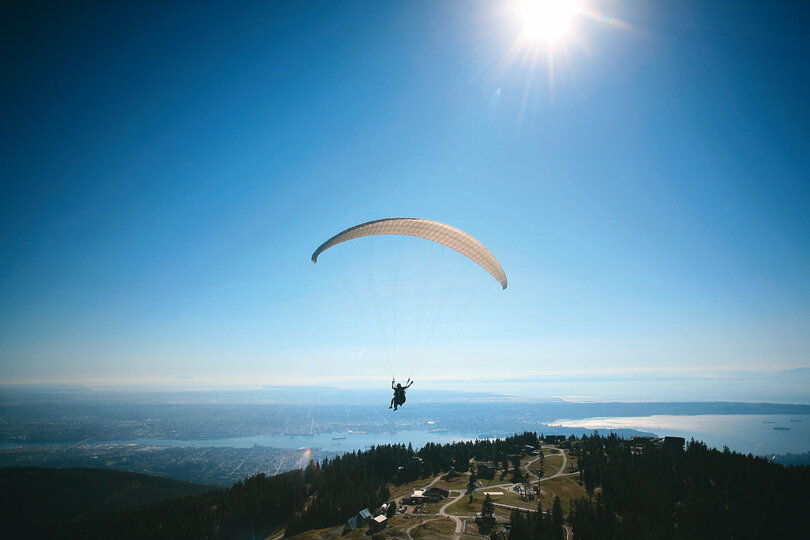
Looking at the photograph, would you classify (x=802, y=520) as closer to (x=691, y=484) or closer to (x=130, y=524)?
(x=691, y=484)

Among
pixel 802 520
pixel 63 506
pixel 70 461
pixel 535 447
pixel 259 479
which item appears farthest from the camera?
pixel 70 461

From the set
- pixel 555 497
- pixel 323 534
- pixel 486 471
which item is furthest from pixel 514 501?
pixel 323 534

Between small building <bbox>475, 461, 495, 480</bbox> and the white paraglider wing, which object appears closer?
the white paraglider wing

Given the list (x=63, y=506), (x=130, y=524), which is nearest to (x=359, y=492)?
(x=130, y=524)

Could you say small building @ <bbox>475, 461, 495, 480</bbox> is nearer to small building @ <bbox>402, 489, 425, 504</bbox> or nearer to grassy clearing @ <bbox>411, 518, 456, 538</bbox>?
small building @ <bbox>402, 489, 425, 504</bbox>

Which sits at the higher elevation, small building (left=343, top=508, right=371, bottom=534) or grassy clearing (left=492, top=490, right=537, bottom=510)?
grassy clearing (left=492, top=490, right=537, bottom=510)

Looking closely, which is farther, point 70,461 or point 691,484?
point 70,461

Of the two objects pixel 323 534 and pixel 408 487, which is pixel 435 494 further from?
pixel 323 534

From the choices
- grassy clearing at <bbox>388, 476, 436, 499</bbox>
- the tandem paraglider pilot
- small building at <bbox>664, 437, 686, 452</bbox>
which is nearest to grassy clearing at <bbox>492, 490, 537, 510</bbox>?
grassy clearing at <bbox>388, 476, 436, 499</bbox>
